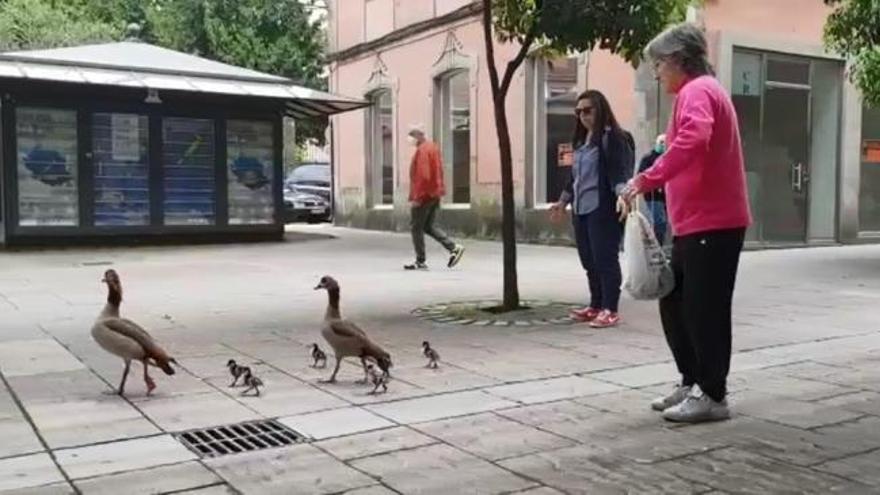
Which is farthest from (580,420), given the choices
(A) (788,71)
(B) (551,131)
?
(A) (788,71)

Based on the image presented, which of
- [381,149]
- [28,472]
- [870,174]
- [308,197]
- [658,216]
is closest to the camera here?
[28,472]

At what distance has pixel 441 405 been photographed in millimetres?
4918

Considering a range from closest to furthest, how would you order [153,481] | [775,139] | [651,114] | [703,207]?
[153,481] < [703,207] < [651,114] < [775,139]

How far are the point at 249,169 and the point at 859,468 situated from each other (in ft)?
45.9

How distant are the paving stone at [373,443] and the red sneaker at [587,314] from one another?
11.3 feet

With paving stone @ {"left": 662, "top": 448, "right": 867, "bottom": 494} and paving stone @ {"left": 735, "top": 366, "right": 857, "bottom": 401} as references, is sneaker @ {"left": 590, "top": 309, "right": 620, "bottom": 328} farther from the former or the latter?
paving stone @ {"left": 662, "top": 448, "right": 867, "bottom": 494}

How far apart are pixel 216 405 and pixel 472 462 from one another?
160cm

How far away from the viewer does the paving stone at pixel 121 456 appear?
3.89 m

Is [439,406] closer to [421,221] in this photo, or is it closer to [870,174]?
[421,221]

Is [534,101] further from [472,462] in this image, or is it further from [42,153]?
[472,462]

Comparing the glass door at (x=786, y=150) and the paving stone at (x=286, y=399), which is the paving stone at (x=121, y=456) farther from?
the glass door at (x=786, y=150)

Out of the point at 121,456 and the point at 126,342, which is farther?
the point at 126,342

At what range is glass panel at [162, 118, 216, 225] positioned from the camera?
15938 millimetres

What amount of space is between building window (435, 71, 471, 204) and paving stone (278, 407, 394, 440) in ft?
44.4
